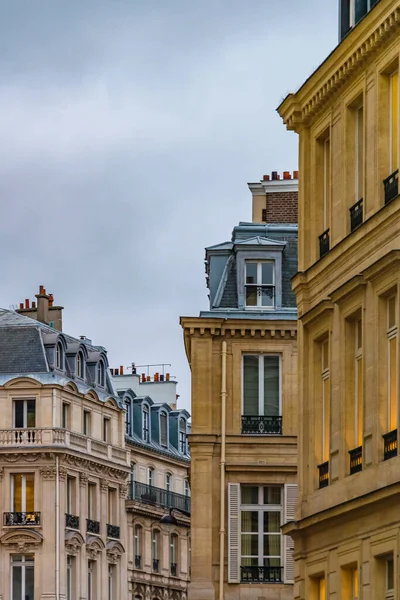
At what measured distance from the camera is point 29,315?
7838 cm

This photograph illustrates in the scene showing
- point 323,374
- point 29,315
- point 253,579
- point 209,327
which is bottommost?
point 253,579

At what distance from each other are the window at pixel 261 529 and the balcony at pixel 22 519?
100 ft

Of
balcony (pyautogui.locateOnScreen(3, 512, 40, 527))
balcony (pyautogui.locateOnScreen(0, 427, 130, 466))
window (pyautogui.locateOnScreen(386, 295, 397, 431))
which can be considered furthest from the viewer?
Result: balcony (pyautogui.locateOnScreen(0, 427, 130, 466))

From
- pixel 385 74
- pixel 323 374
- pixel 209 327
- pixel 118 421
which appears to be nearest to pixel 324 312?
pixel 323 374

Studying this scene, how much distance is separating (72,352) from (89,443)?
14.0 ft

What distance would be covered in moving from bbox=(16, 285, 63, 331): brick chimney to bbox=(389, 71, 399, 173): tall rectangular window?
5383cm

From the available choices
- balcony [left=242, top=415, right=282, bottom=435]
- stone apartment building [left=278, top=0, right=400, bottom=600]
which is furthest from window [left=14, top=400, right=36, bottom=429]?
stone apartment building [left=278, top=0, right=400, bottom=600]

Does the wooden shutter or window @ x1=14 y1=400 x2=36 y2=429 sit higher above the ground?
window @ x1=14 y1=400 x2=36 y2=429

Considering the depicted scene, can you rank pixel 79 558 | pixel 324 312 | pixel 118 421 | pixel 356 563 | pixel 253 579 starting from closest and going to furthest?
pixel 356 563 < pixel 324 312 < pixel 253 579 < pixel 79 558 < pixel 118 421

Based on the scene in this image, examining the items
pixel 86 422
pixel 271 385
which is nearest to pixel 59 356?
pixel 86 422

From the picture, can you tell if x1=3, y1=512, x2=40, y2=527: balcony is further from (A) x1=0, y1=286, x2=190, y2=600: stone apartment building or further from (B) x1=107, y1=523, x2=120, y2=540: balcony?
(B) x1=107, y1=523, x2=120, y2=540: balcony

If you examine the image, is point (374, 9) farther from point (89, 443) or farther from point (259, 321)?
point (89, 443)

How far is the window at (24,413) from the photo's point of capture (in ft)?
230

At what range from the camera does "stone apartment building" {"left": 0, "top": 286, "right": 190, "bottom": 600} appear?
68.9 meters
